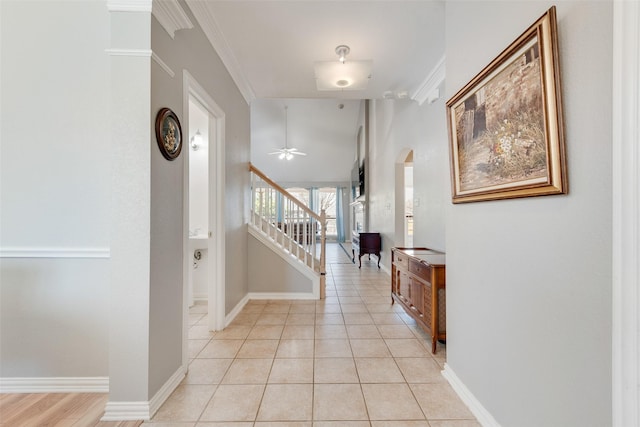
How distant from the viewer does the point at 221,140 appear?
2.63m

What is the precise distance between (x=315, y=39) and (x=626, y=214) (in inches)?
96.5

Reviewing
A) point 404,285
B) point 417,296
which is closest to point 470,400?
point 417,296

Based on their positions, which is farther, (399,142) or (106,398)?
(399,142)

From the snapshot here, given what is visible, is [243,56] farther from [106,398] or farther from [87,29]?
[106,398]

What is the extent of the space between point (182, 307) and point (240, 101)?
2.44 m

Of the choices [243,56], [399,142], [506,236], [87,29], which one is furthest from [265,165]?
[506,236]

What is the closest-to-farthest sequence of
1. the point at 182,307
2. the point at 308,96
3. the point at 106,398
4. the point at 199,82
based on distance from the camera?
the point at 106,398 → the point at 182,307 → the point at 199,82 → the point at 308,96

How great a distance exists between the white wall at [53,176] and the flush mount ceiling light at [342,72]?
64.5 inches

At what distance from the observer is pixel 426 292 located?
2.27 metres

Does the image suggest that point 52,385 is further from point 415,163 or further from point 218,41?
point 415,163

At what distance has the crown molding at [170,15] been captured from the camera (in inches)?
60.1

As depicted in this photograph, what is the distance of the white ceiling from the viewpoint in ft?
6.79

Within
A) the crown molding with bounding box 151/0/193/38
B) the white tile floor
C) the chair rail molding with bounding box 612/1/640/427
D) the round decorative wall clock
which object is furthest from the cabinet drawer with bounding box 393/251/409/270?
the crown molding with bounding box 151/0/193/38

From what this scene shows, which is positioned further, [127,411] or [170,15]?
[170,15]
